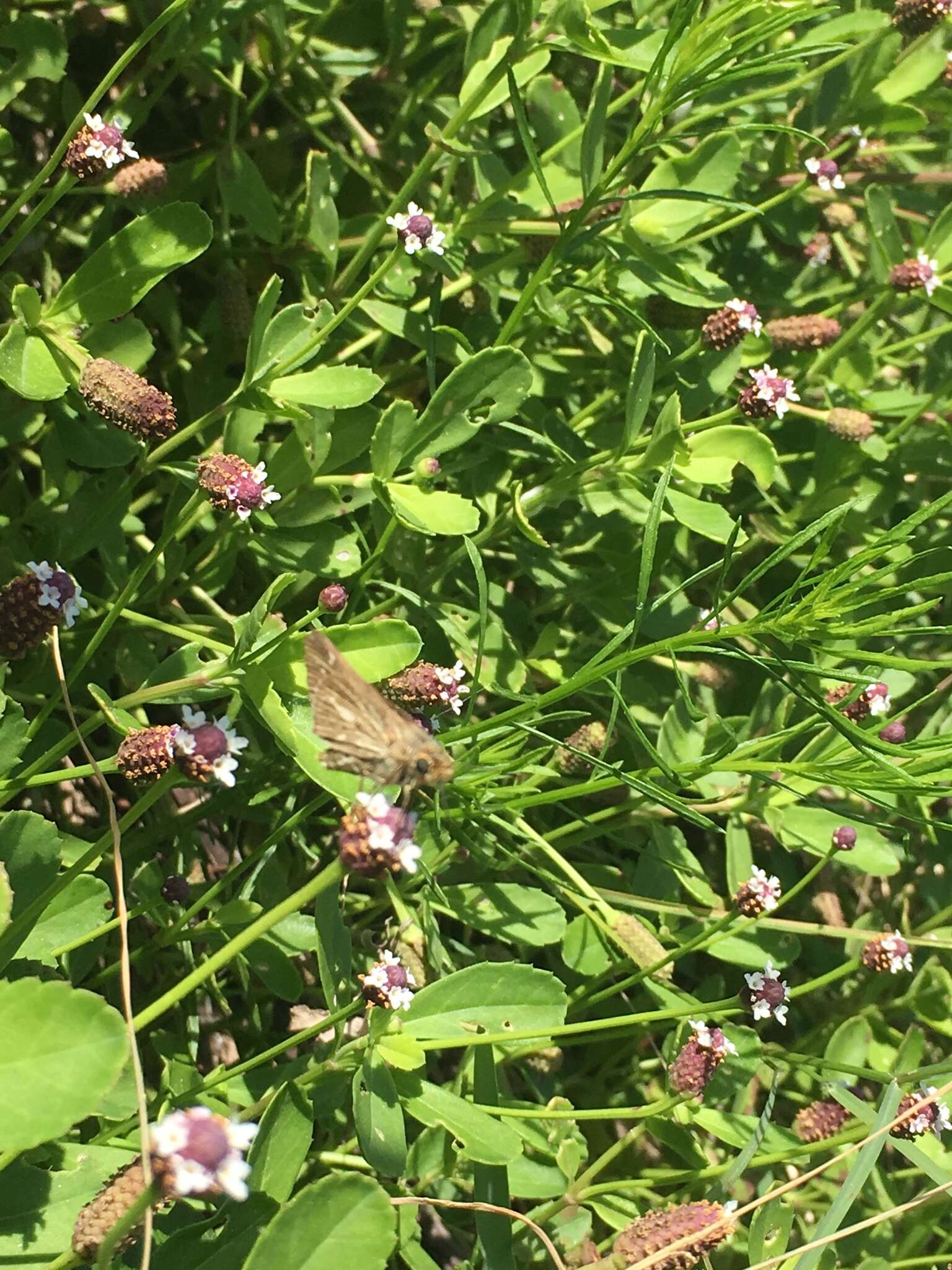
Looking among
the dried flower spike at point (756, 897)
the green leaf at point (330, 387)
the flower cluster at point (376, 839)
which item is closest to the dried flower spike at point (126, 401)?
the green leaf at point (330, 387)

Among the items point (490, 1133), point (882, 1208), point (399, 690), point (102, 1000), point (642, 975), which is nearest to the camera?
point (102, 1000)

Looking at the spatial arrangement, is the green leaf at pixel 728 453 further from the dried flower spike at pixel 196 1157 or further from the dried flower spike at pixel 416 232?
the dried flower spike at pixel 196 1157

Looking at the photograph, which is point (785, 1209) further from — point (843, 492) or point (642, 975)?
point (843, 492)

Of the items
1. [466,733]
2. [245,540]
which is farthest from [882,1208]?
[245,540]

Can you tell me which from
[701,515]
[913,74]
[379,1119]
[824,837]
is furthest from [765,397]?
[379,1119]

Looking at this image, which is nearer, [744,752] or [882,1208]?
[744,752]

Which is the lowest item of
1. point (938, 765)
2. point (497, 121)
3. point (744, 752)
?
point (744, 752)
